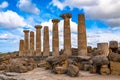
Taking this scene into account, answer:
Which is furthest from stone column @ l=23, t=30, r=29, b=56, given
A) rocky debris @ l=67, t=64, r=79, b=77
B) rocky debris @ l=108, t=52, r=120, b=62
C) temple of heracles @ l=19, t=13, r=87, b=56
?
rocky debris @ l=108, t=52, r=120, b=62

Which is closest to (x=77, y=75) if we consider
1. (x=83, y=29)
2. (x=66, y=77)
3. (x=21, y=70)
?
(x=66, y=77)

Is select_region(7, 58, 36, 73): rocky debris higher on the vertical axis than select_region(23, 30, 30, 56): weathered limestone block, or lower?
lower

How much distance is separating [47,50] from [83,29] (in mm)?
14016

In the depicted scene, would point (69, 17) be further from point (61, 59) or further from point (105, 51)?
point (61, 59)

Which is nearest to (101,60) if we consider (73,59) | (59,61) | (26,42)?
(59,61)

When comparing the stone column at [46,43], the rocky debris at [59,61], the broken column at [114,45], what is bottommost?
the rocky debris at [59,61]

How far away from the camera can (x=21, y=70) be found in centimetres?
2762

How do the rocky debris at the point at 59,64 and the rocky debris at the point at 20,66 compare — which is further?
the rocky debris at the point at 20,66

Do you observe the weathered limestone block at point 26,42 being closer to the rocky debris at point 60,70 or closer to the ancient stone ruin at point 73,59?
the ancient stone ruin at point 73,59

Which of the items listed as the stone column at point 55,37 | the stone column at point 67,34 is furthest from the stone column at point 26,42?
the stone column at point 67,34

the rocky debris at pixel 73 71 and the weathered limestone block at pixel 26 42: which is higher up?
the weathered limestone block at pixel 26 42

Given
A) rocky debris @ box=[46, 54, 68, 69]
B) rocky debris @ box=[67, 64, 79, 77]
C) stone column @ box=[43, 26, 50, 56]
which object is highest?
stone column @ box=[43, 26, 50, 56]

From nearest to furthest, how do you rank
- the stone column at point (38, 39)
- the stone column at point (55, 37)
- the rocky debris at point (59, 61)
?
the rocky debris at point (59, 61) → the stone column at point (55, 37) → the stone column at point (38, 39)

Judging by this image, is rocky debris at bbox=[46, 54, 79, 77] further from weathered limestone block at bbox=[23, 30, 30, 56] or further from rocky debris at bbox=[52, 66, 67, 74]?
weathered limestone block at bbox=[23, 30, 30, 56]
